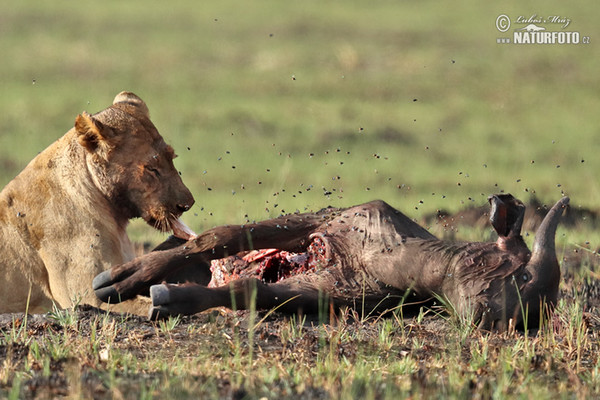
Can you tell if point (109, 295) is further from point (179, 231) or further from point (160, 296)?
point (179, 231)

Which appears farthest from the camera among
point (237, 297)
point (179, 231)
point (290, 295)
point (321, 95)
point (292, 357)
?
point (321, 95)

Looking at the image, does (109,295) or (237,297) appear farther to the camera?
(109,295)

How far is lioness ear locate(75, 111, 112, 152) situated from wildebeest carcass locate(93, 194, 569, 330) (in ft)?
2.28

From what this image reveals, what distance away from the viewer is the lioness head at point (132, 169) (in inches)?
233

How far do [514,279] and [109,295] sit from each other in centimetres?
190

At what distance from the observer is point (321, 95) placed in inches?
752

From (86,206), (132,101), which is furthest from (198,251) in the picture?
(132,101)

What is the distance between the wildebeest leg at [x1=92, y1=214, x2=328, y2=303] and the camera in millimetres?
5480

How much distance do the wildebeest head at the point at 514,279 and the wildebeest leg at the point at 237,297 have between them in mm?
739

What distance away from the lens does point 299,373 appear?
443cm

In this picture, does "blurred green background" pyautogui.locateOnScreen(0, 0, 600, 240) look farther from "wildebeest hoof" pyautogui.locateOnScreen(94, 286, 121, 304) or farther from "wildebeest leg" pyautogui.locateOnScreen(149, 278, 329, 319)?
"wildebeest leg" pyautogui.locateOnScreen(149, 278, 329, 319)

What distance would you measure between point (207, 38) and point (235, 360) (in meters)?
20.0

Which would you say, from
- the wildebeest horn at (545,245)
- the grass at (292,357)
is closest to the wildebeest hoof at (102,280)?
the grass at (292,357)

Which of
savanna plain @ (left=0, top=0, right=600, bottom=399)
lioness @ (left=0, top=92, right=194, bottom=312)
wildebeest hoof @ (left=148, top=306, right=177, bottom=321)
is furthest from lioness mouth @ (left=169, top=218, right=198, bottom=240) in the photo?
wildebeest hoof @ (left=148, top=306, right=177, bottom=321)
